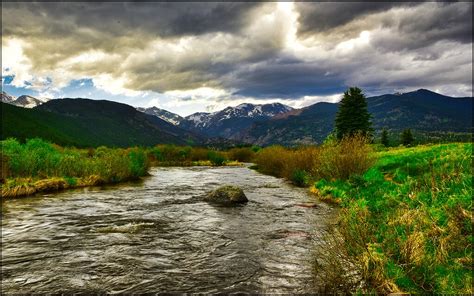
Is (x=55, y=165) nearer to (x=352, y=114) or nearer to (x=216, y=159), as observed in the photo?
(x=352, y=114)

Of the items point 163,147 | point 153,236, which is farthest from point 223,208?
point 163,147

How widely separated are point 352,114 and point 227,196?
135 feet

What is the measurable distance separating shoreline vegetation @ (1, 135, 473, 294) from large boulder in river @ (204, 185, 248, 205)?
5599 millimetres

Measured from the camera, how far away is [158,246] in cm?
1263

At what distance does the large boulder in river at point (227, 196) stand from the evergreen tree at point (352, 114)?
37.7 meters

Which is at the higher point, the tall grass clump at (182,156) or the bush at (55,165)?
the bush at (55,165)

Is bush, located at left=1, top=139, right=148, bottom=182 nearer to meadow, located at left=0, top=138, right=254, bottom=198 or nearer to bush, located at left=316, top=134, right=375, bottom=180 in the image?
meadow, located at left=0, top=138, right=254, bottom=198

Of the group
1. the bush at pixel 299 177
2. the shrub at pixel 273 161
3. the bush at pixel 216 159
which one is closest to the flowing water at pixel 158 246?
the bush at pixel 299 177

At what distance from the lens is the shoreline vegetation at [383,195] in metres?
7.61

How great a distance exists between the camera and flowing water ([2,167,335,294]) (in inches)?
360

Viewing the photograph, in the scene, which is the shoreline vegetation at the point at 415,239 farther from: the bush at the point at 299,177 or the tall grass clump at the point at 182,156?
the tall grass clump at the point at 182,156

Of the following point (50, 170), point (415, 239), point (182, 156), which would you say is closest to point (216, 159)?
point (182, 156)

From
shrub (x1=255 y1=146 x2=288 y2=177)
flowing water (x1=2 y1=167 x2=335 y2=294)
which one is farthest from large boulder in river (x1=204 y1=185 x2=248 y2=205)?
shrub (x1=255 y1=146 x2=288 y2=177)

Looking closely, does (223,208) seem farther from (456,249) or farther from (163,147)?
(163,147)
